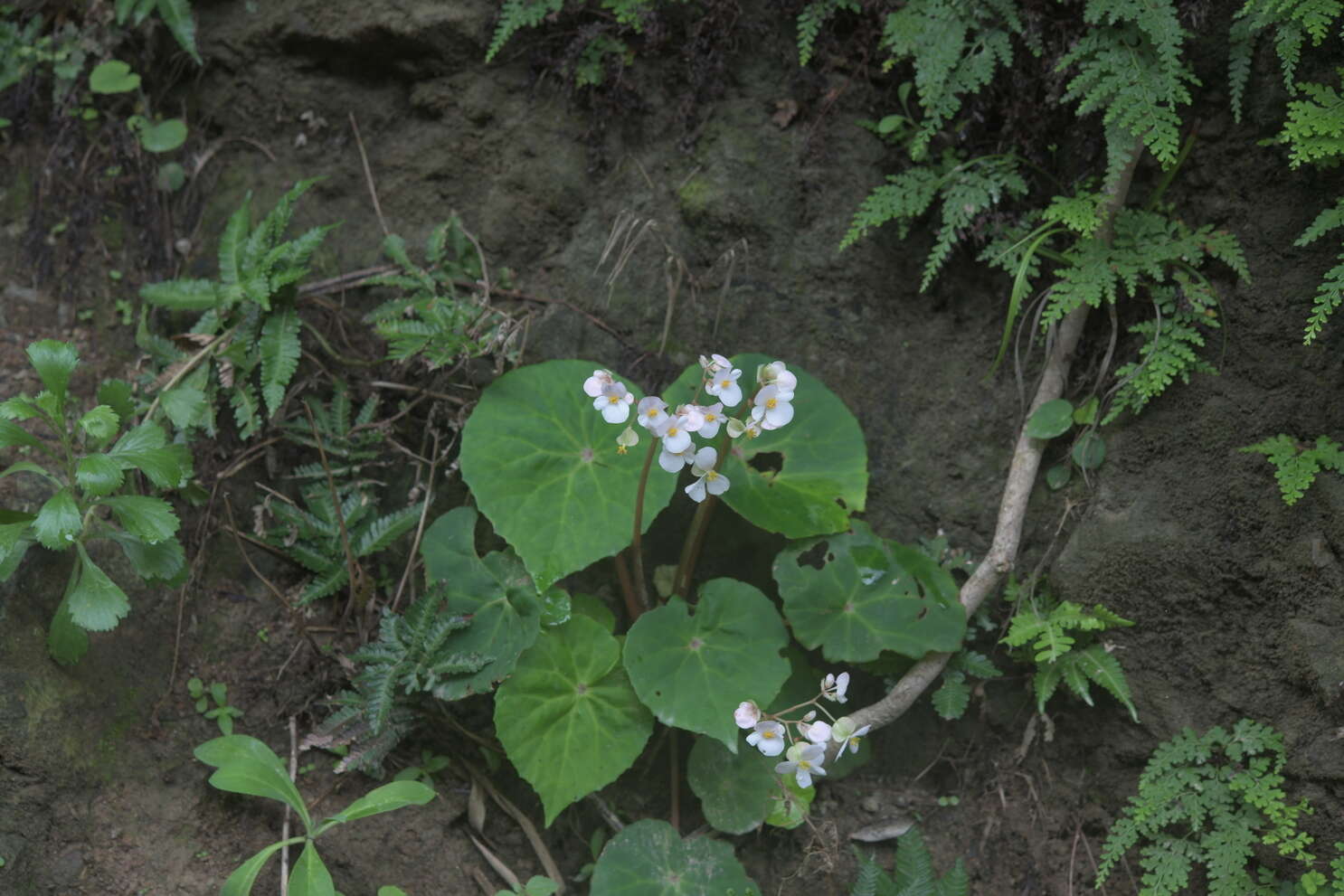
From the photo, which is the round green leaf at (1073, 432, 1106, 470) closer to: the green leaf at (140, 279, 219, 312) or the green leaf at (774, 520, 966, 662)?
the green leaf at (774, 520, 966, 662)

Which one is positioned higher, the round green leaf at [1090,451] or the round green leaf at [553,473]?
the round green leaf at [1090,451]

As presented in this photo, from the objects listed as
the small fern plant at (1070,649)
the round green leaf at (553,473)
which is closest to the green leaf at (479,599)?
the round green leaf at (553,473)

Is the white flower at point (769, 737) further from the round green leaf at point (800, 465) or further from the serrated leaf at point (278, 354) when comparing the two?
the serrated leaf at point (278, 354)

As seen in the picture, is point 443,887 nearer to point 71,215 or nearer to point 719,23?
point 71,215

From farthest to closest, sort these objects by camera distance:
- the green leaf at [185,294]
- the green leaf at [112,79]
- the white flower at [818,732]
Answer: the green leaf at [112,79] → the green leaf at [185,294] → the white flower at [818,732]

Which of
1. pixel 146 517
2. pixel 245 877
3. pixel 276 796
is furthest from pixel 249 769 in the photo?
pixel 146 517

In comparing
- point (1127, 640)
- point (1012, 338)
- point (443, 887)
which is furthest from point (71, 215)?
point (1127, 640)

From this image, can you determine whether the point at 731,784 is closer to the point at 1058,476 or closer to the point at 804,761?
A: the point at 804,761
